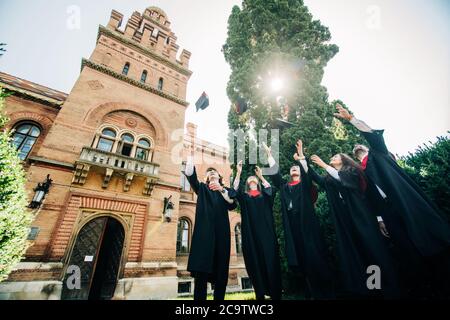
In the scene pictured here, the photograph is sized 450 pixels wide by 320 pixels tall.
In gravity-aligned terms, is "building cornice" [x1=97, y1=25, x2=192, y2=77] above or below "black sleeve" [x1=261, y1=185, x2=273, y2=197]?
above

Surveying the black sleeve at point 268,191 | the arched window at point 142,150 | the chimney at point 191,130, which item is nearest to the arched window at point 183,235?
the arched window at point 142,150

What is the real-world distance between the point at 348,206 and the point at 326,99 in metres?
5.80

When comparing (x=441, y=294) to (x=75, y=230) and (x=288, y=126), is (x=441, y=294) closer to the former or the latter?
(x=288, y=126)

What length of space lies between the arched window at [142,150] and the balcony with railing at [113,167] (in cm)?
99

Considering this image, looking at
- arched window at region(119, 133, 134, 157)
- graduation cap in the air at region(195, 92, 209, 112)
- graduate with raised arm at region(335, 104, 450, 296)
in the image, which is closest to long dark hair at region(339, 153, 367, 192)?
graduate with raised arm at region(335, 104, 450, 296)

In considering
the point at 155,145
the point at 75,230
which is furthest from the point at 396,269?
the point at 155,145

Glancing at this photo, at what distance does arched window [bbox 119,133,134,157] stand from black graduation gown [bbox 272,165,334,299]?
1015 cm

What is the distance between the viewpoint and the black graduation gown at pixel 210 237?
137 inches

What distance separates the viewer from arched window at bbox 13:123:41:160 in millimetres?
9922

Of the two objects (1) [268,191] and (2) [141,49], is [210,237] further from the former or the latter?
(2) [141,49]

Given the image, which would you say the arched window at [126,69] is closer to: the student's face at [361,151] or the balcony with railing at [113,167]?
the balcony with railing at [113,167]

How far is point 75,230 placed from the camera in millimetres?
8766

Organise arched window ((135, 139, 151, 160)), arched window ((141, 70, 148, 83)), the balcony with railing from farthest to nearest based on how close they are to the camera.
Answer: arched window ((141, 70, 148, 83)) → arched window ((135, 139, 151, 160)) → the balcony with railing

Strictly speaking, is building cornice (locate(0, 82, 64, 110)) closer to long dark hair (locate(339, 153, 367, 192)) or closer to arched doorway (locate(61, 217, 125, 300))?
arched doorway (locate(61, 217, 125, 300))
